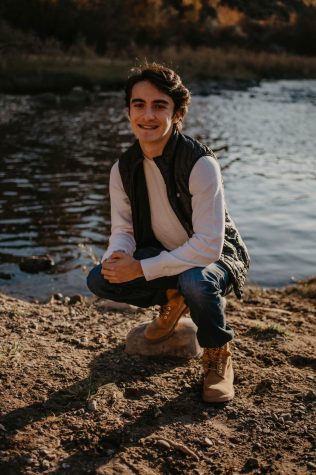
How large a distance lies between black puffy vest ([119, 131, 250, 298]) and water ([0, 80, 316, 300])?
2981mm

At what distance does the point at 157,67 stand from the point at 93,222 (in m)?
5.84

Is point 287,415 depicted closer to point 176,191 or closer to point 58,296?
point 176,191

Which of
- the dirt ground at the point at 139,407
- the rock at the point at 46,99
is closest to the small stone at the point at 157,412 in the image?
the dirt ground at the point at 139,407

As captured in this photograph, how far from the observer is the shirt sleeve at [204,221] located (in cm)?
339

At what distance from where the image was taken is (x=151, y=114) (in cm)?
350

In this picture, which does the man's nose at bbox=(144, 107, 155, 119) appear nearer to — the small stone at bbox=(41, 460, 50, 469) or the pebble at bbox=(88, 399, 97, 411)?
the pebble at bbox=(88, 399, 97, 411)

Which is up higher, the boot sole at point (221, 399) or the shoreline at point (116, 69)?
the shoreline at point (116, 69)

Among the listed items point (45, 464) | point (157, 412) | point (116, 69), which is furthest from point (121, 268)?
point (116, 69)

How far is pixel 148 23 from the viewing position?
47.2 m

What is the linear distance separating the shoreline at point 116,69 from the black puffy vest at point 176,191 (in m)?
17.8

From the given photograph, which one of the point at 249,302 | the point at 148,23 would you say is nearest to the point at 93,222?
the point at 249,302

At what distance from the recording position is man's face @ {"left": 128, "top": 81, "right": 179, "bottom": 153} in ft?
11.5

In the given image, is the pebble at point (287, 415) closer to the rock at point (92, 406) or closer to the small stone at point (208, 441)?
the small stone at point (208, 441)

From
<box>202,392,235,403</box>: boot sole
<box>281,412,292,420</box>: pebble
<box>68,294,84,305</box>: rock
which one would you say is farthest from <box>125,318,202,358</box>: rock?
<box>68,294,84,305</box>: rock
